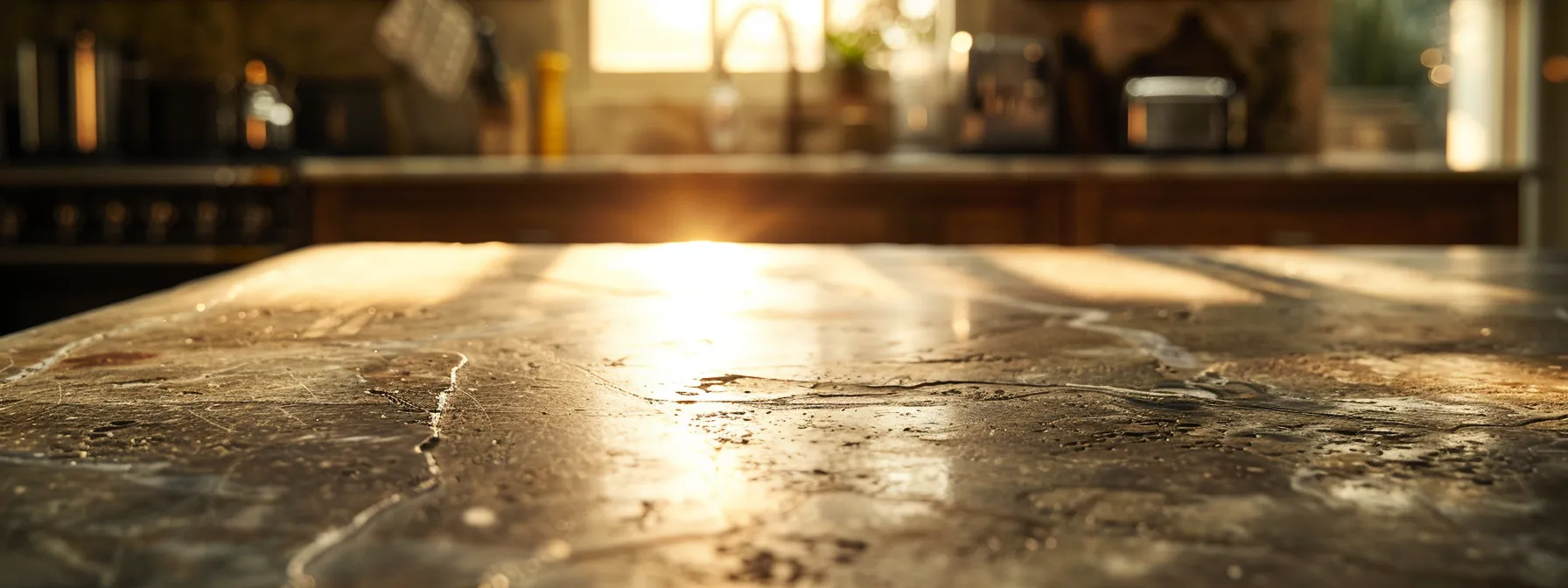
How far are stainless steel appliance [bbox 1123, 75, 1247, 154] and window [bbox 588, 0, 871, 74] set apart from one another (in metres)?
0.77

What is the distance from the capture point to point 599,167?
266 cm

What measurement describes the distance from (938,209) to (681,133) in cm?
90

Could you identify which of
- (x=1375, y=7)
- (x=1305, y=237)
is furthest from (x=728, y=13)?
(x=1375, y=7)

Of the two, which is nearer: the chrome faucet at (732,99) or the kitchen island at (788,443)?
the kitchen island at (788,443)

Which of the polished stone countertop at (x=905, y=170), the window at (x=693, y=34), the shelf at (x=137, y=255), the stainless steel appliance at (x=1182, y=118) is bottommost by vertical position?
the shelf at (x=137, y=255)

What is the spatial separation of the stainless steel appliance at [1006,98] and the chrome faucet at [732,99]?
40cm

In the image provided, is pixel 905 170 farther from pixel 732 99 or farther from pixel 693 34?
pixel 693 34

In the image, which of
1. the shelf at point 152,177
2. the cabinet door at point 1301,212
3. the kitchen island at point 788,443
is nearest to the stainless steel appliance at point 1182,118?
the cabinet door at point 1301,212

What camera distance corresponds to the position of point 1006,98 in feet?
9.81

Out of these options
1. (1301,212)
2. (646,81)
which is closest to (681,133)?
(646,81)

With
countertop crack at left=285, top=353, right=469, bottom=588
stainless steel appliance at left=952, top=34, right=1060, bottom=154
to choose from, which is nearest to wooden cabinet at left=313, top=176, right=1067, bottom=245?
stainless steel appliance at left=952, top=34, right=1060, bottom=154

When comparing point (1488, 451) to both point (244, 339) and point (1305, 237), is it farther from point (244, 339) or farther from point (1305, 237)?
point (1305, 237)

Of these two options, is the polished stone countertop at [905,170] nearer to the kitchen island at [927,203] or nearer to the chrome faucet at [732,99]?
the kitchen island at [927,203]

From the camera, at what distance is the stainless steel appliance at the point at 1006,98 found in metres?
2.99
